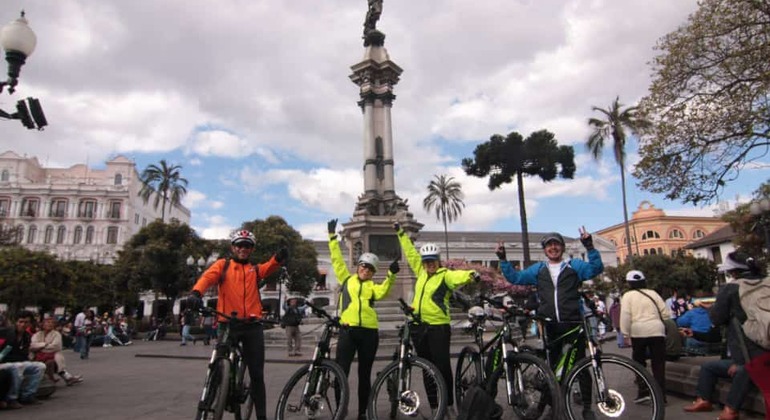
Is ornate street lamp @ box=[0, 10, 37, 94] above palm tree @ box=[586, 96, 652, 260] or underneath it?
underneath

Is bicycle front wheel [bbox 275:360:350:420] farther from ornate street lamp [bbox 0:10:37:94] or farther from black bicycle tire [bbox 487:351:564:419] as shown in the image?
ornate street lamp [bbox 0:10:37:94]

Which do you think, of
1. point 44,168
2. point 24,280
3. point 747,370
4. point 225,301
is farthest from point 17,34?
point 44,168

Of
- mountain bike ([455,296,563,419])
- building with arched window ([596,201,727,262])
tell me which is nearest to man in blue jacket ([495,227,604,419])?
mountain bike ([455,296,563,419])

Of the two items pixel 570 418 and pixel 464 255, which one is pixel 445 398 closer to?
pixel 570 418

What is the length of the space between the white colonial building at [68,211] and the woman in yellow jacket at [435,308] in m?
66.2

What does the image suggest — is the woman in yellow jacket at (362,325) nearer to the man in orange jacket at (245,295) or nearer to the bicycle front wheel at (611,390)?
the man in orange jacket at (245,295)

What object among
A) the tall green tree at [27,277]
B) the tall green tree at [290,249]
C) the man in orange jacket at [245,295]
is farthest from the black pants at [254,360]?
the tall green tree at [290,249]

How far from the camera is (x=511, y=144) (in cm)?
3988

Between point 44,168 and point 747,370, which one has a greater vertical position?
point 44,168

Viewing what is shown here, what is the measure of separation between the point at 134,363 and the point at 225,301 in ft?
39.3

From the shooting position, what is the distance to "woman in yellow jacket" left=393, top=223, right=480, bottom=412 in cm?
570

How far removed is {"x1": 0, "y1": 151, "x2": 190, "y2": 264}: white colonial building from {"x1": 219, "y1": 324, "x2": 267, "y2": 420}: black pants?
6578cm

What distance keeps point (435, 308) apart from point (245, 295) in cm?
228

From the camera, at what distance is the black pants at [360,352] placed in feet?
18.4
